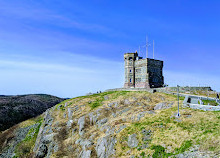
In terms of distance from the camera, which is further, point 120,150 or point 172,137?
point 120,150

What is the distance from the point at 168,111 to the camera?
3556 cm

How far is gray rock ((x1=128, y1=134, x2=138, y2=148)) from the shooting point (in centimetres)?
2878

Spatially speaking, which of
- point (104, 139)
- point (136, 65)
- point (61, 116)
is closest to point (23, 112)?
point (61, 116)

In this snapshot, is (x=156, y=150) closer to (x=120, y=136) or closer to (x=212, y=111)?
(x=120, y=136)

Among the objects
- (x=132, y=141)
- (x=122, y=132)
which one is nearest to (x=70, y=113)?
(x=122, y=132)

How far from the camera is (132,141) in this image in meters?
29.6

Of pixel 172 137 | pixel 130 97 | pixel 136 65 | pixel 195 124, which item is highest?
pixel 136 65

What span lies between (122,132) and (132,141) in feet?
11.1

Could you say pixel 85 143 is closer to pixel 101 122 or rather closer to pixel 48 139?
pixel 101 122

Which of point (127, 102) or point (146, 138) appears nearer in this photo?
point (146, 138)

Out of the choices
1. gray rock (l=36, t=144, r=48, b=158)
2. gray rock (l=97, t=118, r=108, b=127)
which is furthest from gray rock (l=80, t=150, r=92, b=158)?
gray rock (l=36, t=144, r=48, b=158)

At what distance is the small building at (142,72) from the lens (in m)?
65.3

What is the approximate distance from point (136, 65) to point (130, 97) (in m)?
20.4

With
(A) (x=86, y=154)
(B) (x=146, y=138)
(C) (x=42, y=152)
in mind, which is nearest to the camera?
(B) (x=146, y=138)
